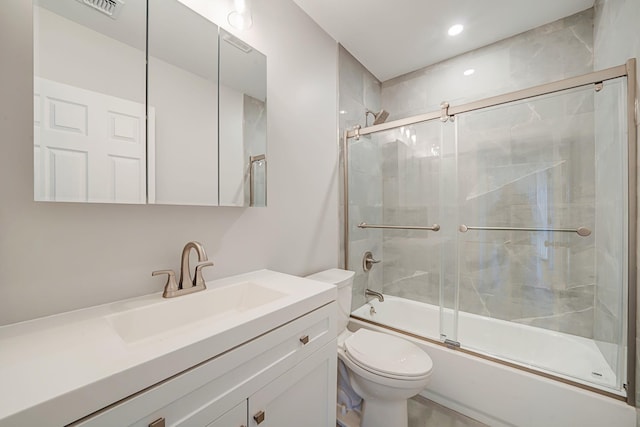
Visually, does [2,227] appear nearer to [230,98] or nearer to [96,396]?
[96,396]

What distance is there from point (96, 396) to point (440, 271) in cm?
203

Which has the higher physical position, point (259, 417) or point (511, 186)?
point (511, 186)

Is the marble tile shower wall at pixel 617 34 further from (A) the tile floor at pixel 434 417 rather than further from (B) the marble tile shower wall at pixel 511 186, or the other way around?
(A) the tile floor at pixel 434 417

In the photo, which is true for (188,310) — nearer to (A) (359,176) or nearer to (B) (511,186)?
(A) (359,176)

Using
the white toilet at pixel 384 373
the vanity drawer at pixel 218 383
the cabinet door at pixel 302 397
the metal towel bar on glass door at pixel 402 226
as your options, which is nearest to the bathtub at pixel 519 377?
the white toilet at pixel 384 373

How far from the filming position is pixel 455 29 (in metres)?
1.82

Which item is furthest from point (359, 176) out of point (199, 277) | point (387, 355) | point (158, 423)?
point (158, 423)

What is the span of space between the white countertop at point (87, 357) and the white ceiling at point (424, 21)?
1867 mm

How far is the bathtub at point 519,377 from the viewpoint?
1.20m

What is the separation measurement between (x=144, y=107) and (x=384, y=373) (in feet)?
5.09

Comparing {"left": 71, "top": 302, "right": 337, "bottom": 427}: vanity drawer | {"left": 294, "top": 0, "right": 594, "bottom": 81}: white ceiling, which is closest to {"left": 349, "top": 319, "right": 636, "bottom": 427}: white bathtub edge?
{"left": 71, "top": 302, "right": 337, "bottom": 427}: vanity drawer

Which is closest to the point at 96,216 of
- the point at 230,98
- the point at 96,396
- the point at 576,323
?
the point at 96,396

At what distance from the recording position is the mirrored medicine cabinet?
0.77 m

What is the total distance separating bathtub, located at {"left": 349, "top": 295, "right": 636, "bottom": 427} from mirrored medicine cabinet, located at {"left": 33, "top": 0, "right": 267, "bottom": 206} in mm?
1546
